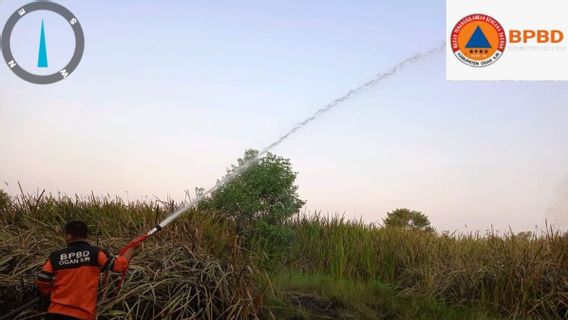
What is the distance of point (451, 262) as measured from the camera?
13.2 metres

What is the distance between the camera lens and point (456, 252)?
46.1ft

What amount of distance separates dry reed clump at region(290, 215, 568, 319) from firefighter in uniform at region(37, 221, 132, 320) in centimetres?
765

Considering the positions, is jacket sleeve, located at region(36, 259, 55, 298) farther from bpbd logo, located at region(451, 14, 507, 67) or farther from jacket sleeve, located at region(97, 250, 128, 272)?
bpbd logo, located at region(451, 14, 507, 67)

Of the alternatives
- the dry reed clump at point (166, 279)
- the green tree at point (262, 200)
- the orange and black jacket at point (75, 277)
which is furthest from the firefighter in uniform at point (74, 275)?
the green tree at point (262, 200)

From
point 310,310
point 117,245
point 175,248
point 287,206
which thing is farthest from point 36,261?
point 287,206

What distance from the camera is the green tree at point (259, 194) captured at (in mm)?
15602

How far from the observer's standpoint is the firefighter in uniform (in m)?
6.29

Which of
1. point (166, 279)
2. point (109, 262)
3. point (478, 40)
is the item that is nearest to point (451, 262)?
point (478, 40)

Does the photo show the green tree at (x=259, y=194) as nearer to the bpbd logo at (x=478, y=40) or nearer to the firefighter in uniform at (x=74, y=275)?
the bpbd logo at (x=478, y=40)

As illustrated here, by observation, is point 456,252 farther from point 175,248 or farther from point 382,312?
point 175,248

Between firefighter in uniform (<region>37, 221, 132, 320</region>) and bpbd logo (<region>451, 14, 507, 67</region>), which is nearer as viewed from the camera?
firefighter in uniform (<region>37, 221, 132, 320</region>)

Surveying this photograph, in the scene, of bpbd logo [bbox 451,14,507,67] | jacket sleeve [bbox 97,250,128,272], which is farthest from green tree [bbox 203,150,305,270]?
jacket sleeve [bbox 97,250,128,272]

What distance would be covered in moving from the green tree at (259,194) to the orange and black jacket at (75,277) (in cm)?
895

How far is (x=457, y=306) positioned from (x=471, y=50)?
542 centimetres
